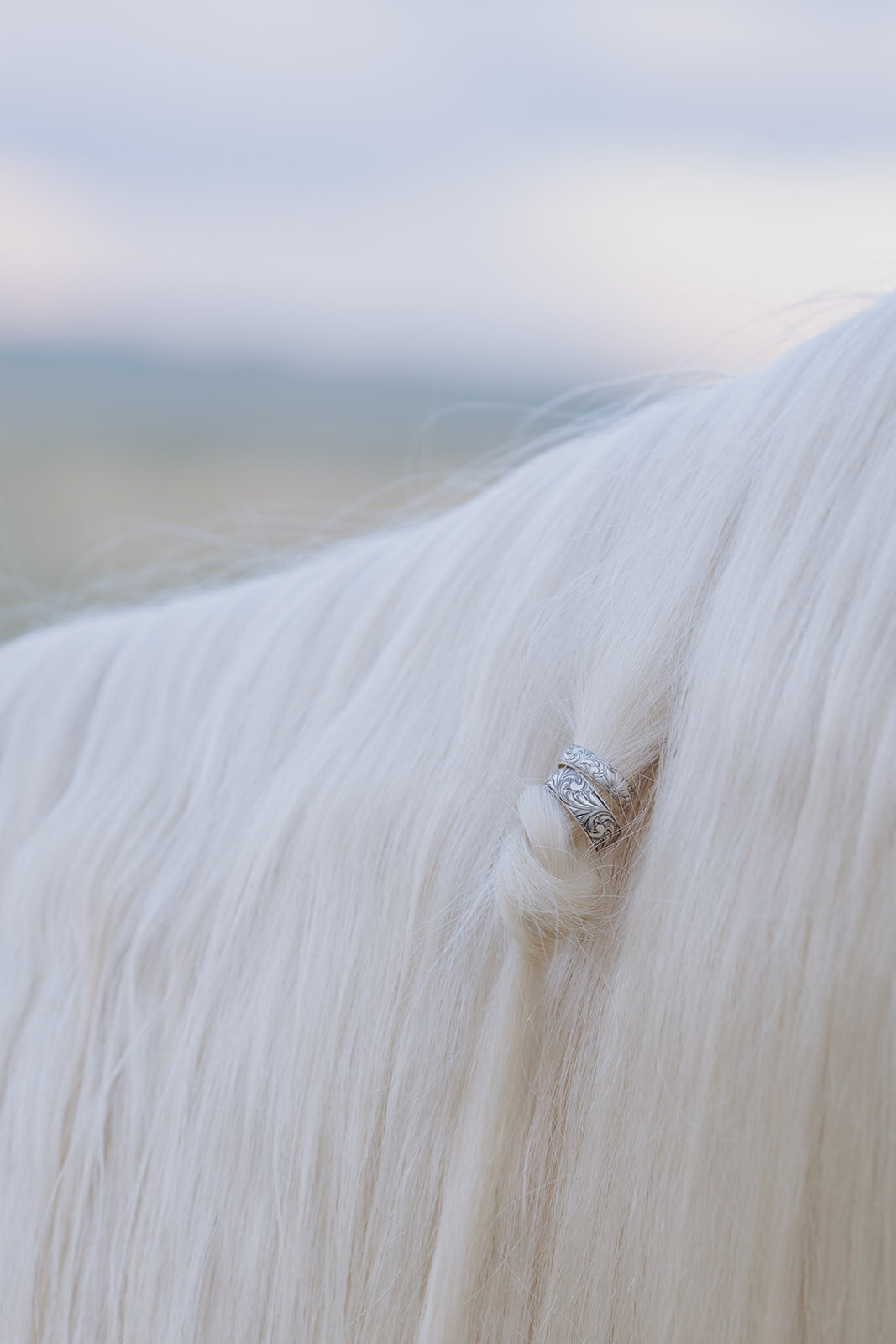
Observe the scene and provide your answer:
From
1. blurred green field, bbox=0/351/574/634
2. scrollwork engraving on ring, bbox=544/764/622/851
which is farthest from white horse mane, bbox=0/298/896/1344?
blurred green field, bbox=0/351/574/634

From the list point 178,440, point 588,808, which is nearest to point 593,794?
point 588,808

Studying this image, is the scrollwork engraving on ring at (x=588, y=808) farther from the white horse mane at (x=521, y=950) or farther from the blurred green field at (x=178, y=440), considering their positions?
the blurred green field at (x=178, y=440)

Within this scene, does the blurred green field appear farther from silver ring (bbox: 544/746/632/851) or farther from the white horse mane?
silver ring (bbox: 544/746/632/851)

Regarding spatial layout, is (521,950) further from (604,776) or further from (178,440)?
(178,440)

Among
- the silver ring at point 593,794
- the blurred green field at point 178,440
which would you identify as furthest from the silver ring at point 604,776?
the blurred green field at point 178,440

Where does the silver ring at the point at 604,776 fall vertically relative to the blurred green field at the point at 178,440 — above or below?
below

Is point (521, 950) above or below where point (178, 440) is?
below

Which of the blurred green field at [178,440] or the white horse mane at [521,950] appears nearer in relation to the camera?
the white horse mane at [521,950]

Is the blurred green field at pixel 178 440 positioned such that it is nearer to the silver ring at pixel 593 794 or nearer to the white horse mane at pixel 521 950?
the white horse mane at pixel 521 950
